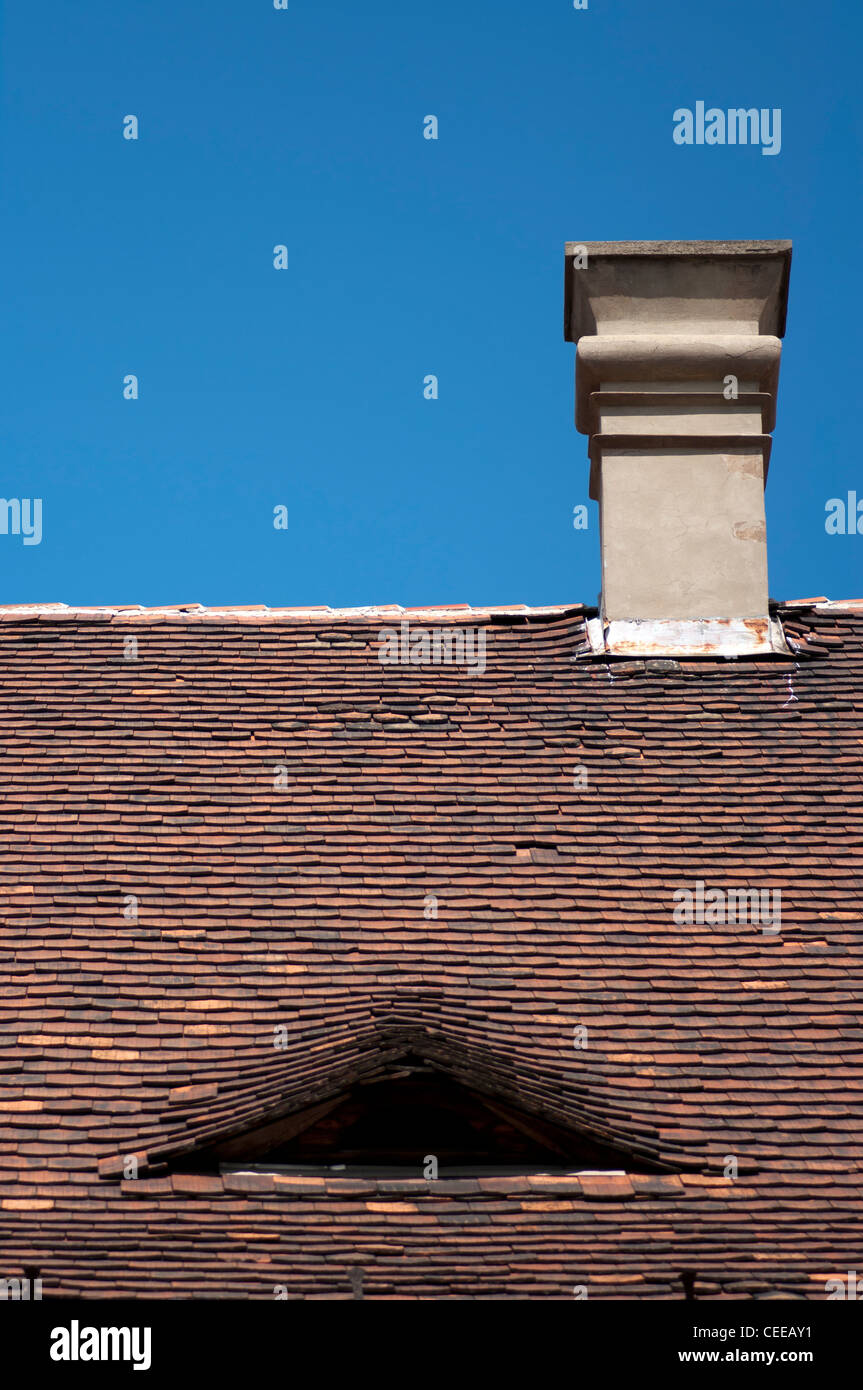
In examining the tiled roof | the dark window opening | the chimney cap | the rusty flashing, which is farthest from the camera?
the chimney cap

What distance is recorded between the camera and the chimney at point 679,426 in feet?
37.7

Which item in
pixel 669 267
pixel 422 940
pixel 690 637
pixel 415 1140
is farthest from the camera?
pixel 669 267

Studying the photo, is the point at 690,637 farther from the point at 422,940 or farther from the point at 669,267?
the point at 422,940

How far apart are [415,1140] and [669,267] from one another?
21.5 feet

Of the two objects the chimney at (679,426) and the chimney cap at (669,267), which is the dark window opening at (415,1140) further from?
the chimney cap at (669,267)

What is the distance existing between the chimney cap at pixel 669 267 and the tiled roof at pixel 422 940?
220cm

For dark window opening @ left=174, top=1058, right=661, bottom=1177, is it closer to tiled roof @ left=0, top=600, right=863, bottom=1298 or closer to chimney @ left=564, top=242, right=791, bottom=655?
tiled roof @ left=0, top=600, right=863, bottom=1298

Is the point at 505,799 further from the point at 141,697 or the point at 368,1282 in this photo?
the point at 368,1282

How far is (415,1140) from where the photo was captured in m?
7.88

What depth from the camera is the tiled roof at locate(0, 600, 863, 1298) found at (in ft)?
23.6

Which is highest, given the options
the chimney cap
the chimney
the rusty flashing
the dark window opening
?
the chimney cap

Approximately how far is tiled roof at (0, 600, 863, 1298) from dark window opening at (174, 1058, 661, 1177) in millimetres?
97

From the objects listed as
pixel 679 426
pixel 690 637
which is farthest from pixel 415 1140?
pixel 679 426

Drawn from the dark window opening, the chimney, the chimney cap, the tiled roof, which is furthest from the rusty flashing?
the dark window opening
